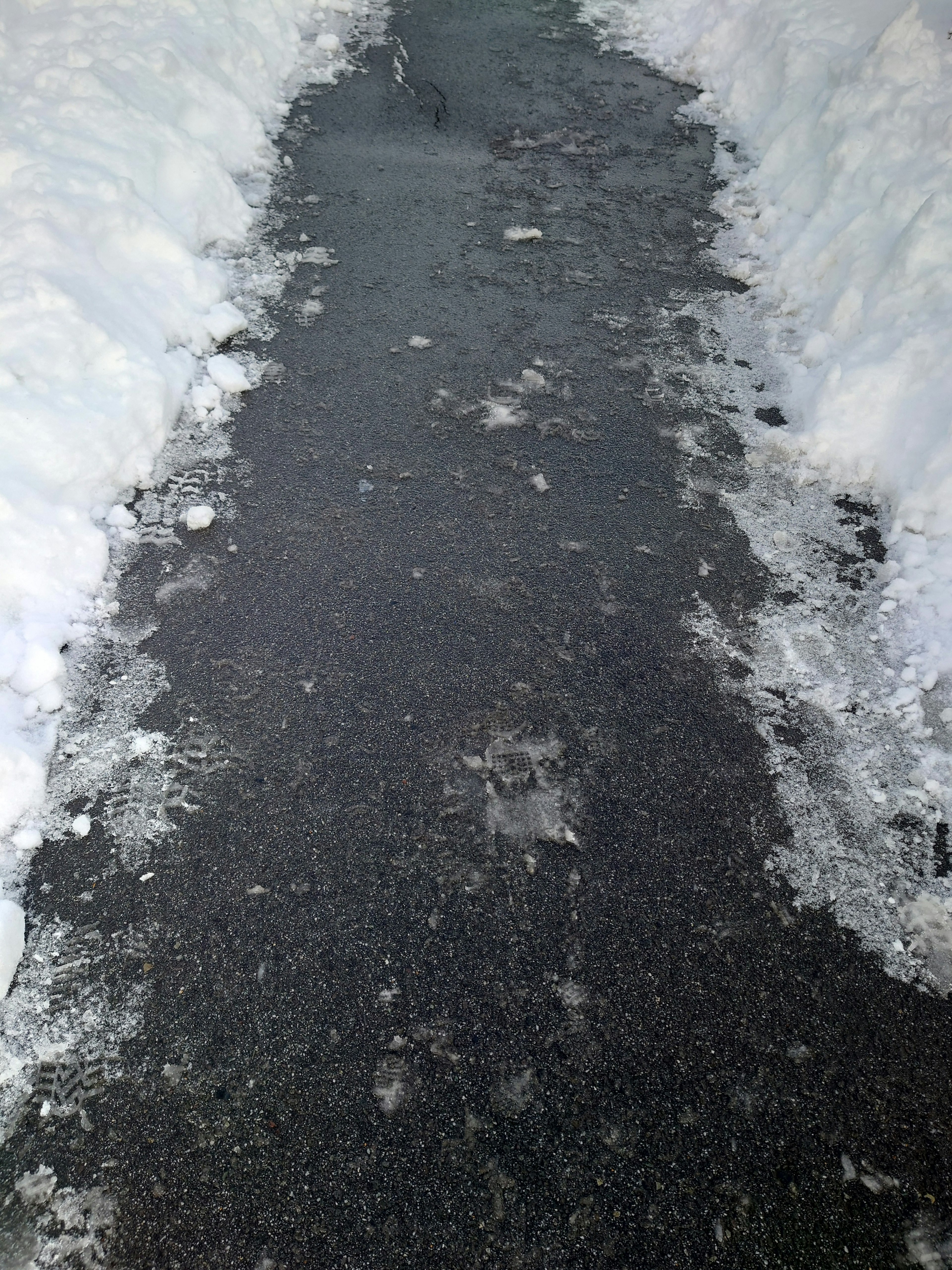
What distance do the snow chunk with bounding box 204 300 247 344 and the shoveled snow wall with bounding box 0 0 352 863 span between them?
0.01 meters

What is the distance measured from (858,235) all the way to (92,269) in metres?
5.04

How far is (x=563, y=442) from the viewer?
4.57 meters

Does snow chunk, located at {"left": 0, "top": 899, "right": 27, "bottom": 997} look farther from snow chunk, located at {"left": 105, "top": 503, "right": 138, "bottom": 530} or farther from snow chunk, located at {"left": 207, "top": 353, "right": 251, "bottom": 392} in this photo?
snow chunk, located at {"left": 207, "top": 353, "right": 251, "bottom": 392}

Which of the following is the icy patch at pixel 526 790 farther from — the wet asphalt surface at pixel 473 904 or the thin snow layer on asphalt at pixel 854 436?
the thin snow layer on asphalt at pixel 854 436

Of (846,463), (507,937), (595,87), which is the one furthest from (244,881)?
(595,87)

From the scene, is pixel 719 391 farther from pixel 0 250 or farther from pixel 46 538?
pixel 0 250

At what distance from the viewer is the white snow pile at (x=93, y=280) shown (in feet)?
11.4

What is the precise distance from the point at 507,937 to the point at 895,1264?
140 centimetres

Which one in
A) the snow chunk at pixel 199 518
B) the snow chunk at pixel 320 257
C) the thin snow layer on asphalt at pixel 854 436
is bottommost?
the snow chunk at pixel 199 518

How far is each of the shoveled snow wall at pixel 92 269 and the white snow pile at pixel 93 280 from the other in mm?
10

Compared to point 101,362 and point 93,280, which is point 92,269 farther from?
point 101,362

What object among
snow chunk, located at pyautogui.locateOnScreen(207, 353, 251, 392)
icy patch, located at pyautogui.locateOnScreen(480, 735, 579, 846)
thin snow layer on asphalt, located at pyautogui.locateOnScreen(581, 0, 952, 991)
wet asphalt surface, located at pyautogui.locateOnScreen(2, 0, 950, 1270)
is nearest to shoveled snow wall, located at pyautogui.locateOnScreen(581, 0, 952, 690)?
thin snow layer on asphalt, located at pyautogui.locateOnScreen(581, 0, 952, 991)

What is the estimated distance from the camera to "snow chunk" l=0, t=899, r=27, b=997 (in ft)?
8.40

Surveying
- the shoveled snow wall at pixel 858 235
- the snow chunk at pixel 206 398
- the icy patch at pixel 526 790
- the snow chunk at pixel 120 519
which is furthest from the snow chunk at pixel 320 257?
the icy patch at pixel 526 790
